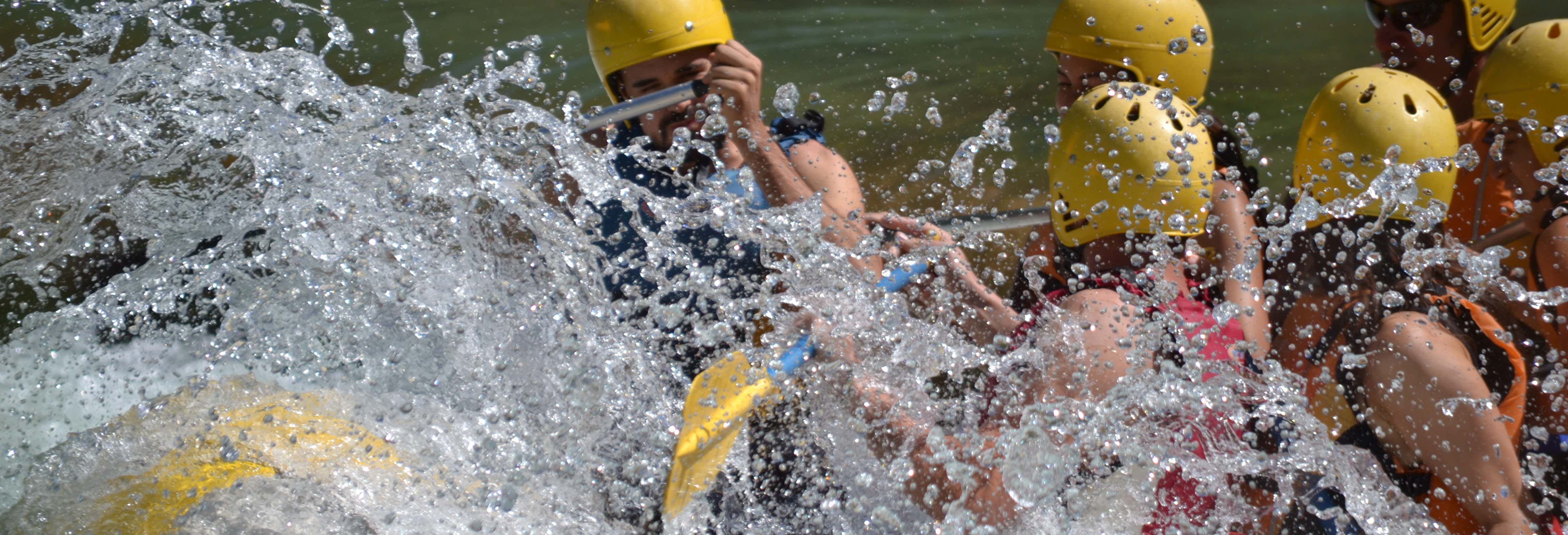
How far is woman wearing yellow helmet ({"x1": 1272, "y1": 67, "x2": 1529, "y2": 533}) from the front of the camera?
1.34 metres

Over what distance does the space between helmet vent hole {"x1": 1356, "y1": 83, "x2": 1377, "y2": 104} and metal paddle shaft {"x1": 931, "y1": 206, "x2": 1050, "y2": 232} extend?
1226 mm

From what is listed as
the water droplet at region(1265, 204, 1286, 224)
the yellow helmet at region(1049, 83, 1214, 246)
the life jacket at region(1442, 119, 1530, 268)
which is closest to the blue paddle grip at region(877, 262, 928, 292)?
the yellow helmet at region(1049, 83, 1214, 246)

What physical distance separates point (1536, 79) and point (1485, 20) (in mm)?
549

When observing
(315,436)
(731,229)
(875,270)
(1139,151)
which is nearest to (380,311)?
(315,436)

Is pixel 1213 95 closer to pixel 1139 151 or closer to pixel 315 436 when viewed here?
pixel 1139 151

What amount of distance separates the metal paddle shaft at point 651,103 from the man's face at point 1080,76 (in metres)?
0.77

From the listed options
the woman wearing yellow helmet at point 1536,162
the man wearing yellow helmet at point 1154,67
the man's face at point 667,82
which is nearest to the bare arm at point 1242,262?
the man wearing yellow helmet at point 1154,67

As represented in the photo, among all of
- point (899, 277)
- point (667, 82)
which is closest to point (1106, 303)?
point (899, 277)

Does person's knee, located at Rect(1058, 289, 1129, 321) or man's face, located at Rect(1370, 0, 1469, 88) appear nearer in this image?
person's knee, located at Rect(1058, 289, 1129, 321)

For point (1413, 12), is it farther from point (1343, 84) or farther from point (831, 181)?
point (831, 181)

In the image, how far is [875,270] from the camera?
172 cm

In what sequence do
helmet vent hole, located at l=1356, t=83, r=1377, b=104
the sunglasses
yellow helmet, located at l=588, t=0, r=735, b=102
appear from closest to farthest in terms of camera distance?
helmet vent hole, located at l=1356, t=83, r=1377, b=104 → yellow helmet, located at l=588, t=0, r=735, b=102 → the sunglasses

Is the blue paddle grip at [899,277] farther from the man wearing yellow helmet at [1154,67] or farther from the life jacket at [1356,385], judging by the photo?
the life jacket at [1356,385]

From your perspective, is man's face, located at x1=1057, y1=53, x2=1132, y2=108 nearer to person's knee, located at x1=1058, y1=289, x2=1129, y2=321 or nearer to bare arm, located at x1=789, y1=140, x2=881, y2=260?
bare arm, located at x1=789, y1=140, x2=881, y2=260
